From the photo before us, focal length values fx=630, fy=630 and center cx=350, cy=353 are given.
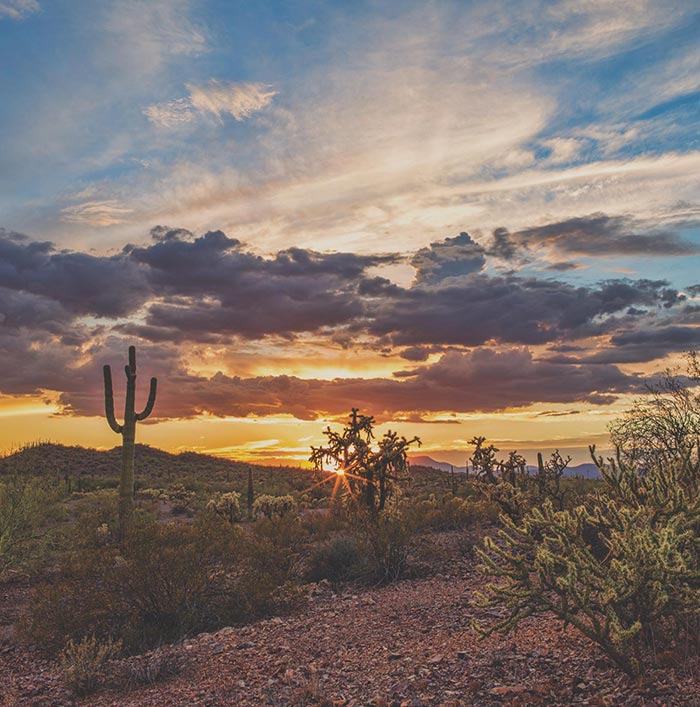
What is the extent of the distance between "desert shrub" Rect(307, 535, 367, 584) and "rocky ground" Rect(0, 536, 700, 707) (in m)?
2.26

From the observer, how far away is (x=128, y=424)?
1962 centimetres

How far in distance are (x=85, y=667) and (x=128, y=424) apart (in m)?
11.5

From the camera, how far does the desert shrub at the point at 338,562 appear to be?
14273 millimetres

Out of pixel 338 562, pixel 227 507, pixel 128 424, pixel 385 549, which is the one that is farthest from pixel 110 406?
pixel 385 549

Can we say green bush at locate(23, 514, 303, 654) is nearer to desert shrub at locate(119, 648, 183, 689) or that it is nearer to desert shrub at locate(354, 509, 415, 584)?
desert shrub at locate(119, 648, 183, 689)

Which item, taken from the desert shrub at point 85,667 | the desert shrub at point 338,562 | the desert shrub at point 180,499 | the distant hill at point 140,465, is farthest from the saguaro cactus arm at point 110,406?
the distant hill at point 140,465

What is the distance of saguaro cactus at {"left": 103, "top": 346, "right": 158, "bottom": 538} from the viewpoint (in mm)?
18859

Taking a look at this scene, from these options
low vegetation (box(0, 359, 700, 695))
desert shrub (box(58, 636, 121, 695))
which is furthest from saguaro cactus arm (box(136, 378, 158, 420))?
desert shrub (box(58, 636, 121, 695))

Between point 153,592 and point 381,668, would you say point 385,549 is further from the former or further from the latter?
point 381,668

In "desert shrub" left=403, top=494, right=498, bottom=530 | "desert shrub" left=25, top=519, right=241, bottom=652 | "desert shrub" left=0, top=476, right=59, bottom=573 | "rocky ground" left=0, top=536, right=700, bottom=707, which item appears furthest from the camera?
"desert shrub" left=403, top=494, right=498, bottom=530

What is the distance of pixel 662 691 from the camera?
5809mm

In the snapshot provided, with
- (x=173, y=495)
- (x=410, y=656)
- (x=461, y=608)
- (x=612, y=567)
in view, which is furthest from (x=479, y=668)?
(x=173, y=495)

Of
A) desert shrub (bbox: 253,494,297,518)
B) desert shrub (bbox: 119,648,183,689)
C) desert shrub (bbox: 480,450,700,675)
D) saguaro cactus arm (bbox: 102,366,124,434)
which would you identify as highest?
saguaro cactus arm (bbox: 102,366,124,434)

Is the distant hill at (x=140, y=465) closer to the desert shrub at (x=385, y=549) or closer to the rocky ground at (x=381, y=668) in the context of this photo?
the desert shrub at (x=385, y=549)
